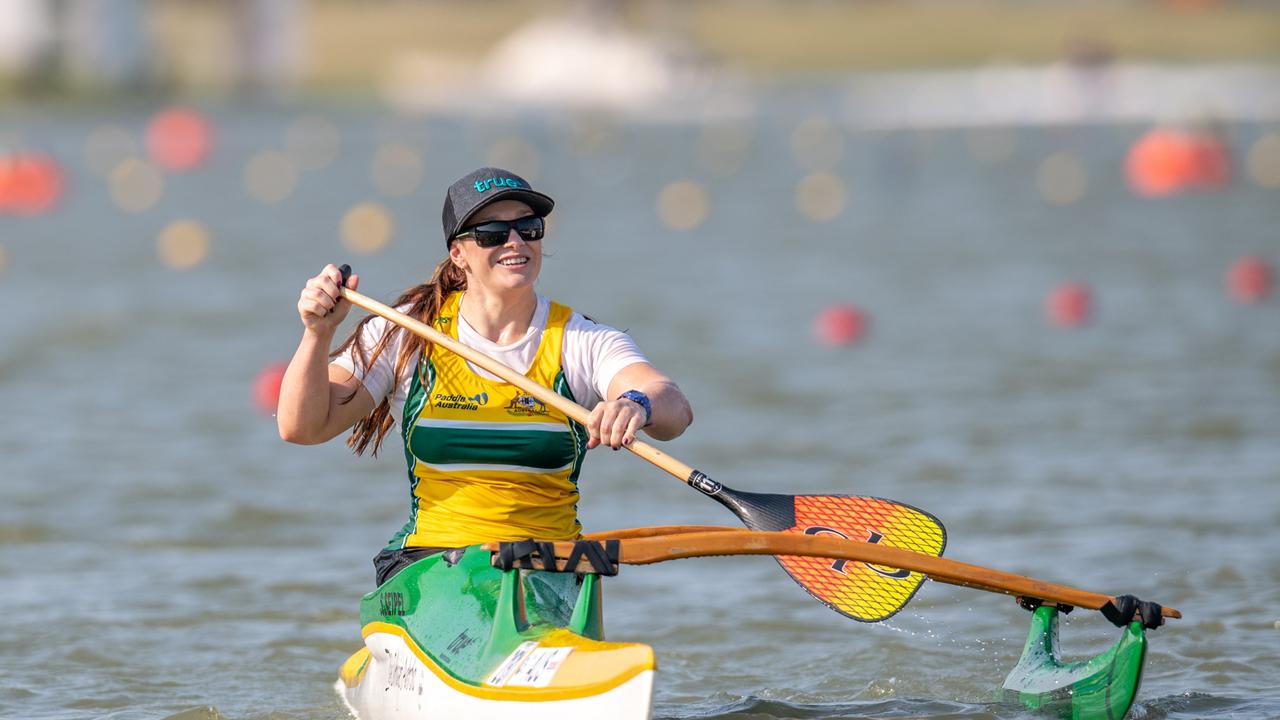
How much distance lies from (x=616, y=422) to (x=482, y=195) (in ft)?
2.55

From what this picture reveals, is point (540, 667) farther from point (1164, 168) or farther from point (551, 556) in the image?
point (1164, 168)

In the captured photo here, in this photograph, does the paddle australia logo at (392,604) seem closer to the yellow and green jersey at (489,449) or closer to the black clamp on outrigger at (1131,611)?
the yellow and green jersey at (489,449)

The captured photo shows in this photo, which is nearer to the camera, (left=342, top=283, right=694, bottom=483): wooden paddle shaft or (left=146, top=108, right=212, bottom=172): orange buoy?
(left=342, top=283, right=694, bottom=483): wooden paddle shaft

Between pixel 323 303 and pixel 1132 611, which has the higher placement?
pixel 323 303

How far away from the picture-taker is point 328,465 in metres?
11.4

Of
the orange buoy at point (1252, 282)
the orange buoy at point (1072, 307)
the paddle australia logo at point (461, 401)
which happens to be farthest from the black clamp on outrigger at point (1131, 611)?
the orange buoy at point (1252, 282)

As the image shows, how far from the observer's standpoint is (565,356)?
5844mm

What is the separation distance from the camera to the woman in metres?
5.72

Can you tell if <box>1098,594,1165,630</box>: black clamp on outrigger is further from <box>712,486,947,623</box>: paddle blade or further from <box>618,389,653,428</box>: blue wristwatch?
<box>618,389,653,428</box>: blue wristwatch

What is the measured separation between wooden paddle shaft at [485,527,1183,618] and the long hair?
0.61 m

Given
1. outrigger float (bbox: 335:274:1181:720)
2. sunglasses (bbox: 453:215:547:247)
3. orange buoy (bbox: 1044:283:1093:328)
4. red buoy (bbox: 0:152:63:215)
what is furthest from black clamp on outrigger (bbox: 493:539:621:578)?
red buoy (bbox: 0:152:63:215)

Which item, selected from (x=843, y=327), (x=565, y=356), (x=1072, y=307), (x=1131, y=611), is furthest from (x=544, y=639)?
(x=1072, y=307)

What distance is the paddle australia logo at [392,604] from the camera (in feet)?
19.1

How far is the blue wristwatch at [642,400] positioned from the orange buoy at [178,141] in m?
Result: 34.6
